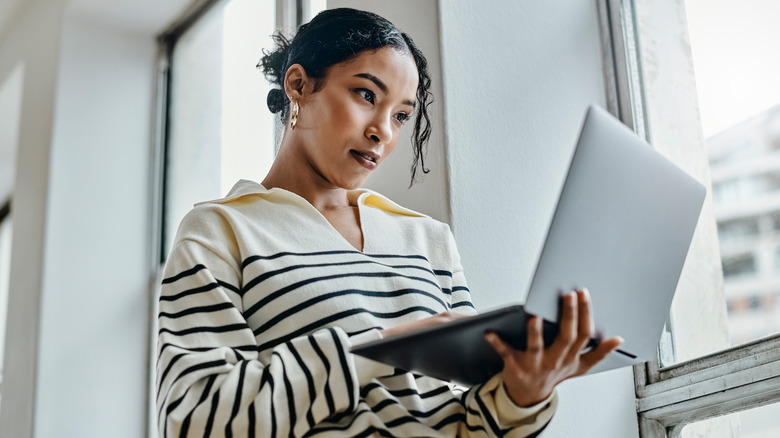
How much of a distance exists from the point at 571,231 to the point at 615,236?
0.07 m

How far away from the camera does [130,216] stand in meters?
2.69

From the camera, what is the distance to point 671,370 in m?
1.49

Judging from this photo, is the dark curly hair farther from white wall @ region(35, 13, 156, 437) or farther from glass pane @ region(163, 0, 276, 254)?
white wall @ region(35, 13, 156, 437)

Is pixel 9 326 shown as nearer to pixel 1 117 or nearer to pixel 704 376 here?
pixel 1 117

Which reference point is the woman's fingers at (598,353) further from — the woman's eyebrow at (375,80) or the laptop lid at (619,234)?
the woman's eyebrow at (375,80)

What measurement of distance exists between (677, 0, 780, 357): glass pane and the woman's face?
0.59 meters

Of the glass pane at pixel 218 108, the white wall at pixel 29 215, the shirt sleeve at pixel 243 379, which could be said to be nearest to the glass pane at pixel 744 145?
the shirt sleeve at pixel 243 379

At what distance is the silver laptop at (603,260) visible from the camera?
0.84m

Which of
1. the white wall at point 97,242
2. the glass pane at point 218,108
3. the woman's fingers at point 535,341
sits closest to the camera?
the woman's fingers at point 535,341

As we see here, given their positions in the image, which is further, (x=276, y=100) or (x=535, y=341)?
(x=276, y=100)

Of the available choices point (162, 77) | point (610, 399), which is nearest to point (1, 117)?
point (162, 77)

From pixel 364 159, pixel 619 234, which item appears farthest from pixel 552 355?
pixel 364 159

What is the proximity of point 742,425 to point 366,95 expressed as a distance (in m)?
0.76

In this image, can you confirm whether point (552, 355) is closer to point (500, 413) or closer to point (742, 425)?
point (500, 413)
